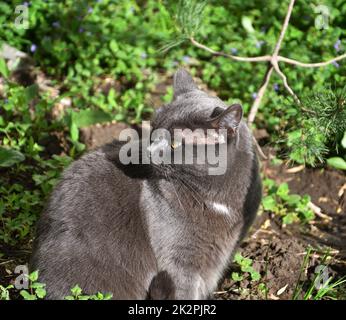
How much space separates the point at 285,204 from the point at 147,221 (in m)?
1.27

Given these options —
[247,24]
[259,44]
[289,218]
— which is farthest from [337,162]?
[247,24]

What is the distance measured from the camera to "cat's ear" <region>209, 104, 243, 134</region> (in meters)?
2.64

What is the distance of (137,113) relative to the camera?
4320 millimetres

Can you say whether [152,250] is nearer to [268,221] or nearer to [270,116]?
[268,221]

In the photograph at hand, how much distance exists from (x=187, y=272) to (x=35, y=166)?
4.96ft

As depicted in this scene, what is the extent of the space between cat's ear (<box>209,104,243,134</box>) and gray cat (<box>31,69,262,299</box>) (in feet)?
0.10

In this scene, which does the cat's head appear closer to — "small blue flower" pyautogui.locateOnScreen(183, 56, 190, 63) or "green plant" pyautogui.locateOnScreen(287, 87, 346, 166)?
"green plant" pyautogui.locateOnScreen(287, 87, 346, 166)

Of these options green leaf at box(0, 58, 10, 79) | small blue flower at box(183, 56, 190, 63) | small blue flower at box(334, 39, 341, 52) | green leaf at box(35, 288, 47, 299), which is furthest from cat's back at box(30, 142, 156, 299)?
small blue flower at box(334, 39, 341, 52)

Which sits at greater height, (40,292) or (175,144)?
(175,144)

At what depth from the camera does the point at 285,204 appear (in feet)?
12.6

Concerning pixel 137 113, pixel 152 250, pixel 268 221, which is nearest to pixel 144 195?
pixel 152 250

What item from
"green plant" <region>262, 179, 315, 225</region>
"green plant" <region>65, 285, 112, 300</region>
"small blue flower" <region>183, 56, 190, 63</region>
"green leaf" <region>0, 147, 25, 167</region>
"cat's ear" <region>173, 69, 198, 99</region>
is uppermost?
"cat's ear" <region>173, 69, 198, 99</region>

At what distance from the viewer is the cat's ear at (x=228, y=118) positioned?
2637 mm

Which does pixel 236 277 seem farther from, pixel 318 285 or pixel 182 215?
pixel 182 215
